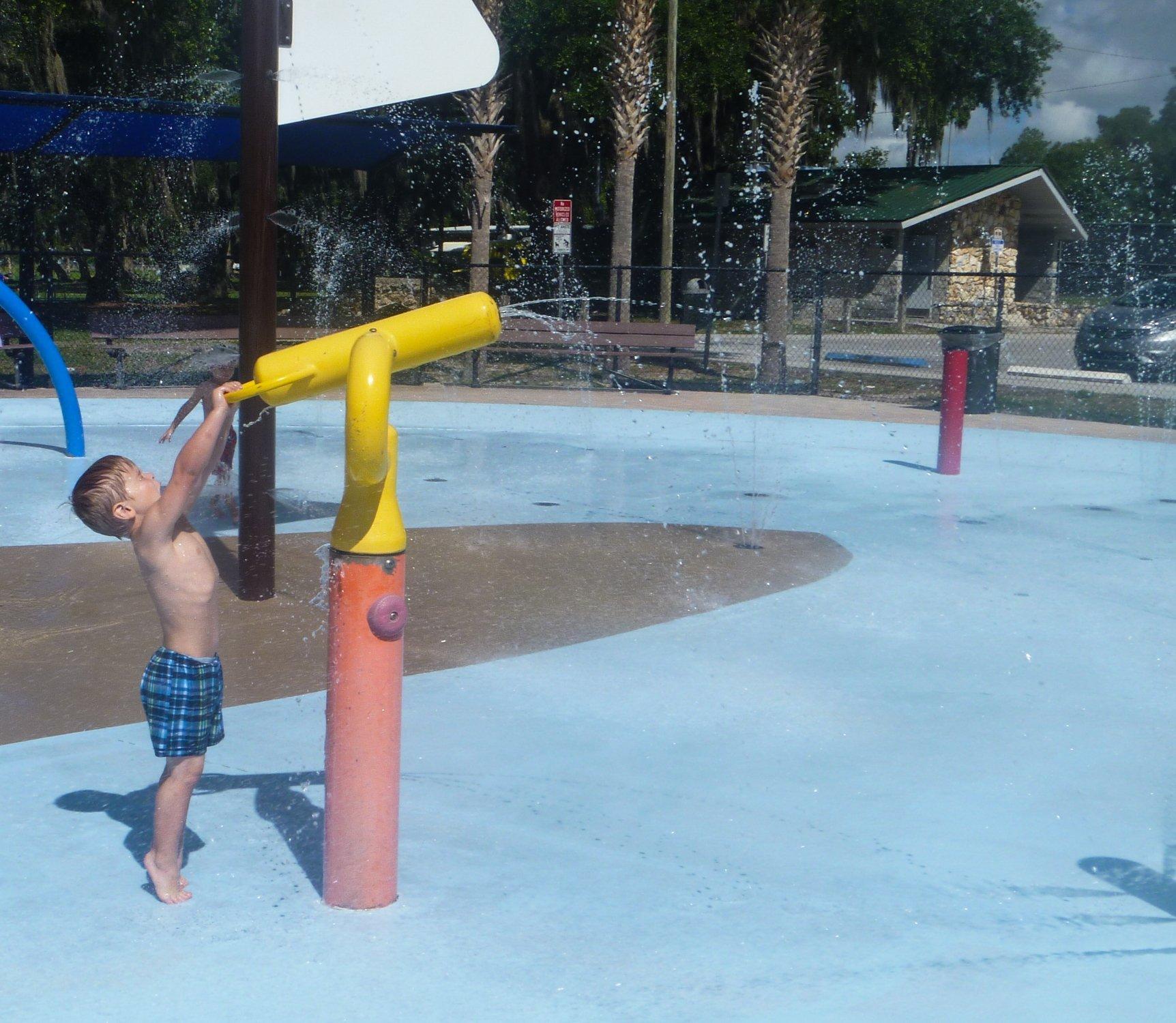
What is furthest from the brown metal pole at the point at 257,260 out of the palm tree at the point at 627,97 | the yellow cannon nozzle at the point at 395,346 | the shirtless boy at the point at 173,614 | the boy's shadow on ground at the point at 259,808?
the palm tree at the point at 627,97

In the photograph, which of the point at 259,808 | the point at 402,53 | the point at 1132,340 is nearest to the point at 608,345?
the point at 1132,340

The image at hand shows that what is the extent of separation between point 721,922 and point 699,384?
1405 centimetres

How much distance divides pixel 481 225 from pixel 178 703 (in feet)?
51.4

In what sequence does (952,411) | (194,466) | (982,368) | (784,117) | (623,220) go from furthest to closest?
1. (623,220)
2. (784,117)
3. (982,368)
4. (952,411)
5. (194,466)

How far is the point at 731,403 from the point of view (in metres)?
14.3

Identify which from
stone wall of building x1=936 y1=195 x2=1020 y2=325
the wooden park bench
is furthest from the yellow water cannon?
stone wall of building x1=936 y1=195 x2=1020 y2=325

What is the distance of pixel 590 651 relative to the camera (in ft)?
16.7

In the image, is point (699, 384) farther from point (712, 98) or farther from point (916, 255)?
point (916, 255)

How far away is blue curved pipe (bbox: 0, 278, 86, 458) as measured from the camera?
340 inches

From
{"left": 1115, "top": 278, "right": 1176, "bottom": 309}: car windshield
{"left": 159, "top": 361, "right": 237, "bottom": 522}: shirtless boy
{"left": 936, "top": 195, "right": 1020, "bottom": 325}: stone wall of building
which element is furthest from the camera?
{"left": 936, "top": 195, "right": 1020, "bottom": 325}: stone wall of building

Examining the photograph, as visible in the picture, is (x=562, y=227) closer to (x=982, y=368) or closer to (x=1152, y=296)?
(x=982, y=368)

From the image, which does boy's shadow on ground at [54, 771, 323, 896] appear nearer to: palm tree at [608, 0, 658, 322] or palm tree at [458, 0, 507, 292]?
palm tree at [458, 0, 507, 292]

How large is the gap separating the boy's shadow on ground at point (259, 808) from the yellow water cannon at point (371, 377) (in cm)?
95

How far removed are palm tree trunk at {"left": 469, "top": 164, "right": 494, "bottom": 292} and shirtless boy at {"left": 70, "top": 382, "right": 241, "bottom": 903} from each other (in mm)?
14977
